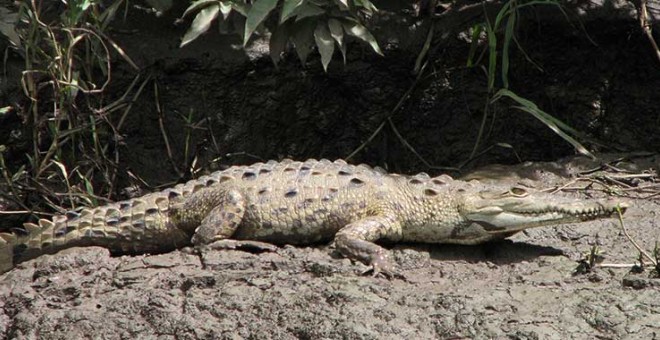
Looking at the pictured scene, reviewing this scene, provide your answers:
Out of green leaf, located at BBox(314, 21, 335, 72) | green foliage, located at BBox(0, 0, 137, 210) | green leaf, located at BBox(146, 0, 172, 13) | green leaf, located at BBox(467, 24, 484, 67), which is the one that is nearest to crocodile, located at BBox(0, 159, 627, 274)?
green leaf, located at BBox(314, 21, 335, 72)

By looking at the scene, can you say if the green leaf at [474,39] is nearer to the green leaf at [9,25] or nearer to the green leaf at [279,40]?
the green leaf at [279,40]

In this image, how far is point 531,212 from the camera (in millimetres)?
6133

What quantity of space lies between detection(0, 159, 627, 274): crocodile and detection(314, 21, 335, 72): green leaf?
0.67 m

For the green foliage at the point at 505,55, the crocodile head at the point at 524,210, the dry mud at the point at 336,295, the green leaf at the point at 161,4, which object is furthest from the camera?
the green leaf at the point at 161,4

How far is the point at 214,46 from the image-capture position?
7578 mm

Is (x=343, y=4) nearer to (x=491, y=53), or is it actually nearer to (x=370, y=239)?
(x=491, y=53)

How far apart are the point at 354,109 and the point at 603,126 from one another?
1.73 metres

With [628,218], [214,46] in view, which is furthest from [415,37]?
[628,218]

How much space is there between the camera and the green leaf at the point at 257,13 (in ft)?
20.4

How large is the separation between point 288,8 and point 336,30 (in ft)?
1.45

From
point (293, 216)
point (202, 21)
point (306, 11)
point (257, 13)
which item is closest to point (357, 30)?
point (306, 11)

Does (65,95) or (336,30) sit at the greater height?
(336,30)

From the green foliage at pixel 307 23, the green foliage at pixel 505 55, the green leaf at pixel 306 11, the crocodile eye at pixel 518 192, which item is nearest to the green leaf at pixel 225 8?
the green foliage at pixel 307 23

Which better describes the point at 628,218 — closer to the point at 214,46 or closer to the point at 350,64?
the point at 350,64
